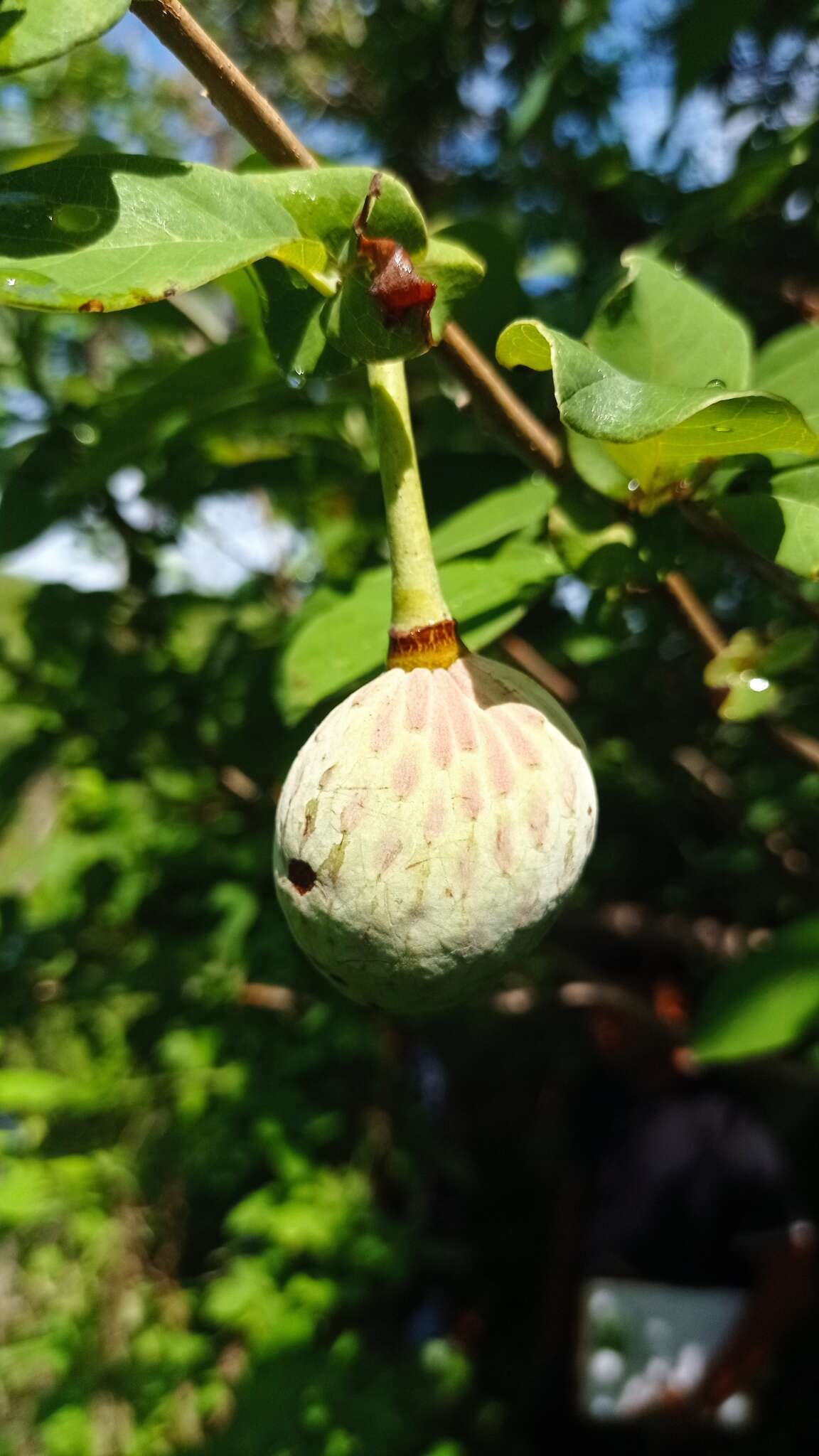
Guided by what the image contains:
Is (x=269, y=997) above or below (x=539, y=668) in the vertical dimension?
below

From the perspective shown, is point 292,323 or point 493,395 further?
point 493,395

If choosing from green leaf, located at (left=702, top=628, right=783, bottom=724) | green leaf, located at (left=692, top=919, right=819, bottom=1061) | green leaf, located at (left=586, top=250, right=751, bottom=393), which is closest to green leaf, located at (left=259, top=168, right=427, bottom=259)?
green leaf, located at (left=586, top=250, right=751, bottom=393)

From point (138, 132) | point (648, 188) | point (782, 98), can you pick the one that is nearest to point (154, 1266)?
point (648, 188)

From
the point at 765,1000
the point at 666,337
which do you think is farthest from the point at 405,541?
the point at 765,1000

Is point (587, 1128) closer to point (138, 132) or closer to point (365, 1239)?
point (365, 1239)

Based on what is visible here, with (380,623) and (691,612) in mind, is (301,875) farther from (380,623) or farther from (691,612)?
(691,612)

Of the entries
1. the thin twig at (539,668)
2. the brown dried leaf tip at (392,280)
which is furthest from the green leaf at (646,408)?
the thin twig at (539,668)

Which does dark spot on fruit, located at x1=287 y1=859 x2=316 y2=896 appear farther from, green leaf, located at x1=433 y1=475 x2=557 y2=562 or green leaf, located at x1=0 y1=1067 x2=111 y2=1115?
green leaf, located at x1=0 y1=1067 x2=111 y2=1115

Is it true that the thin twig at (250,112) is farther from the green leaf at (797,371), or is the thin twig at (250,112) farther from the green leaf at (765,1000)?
the green leaf at (765,1000)
